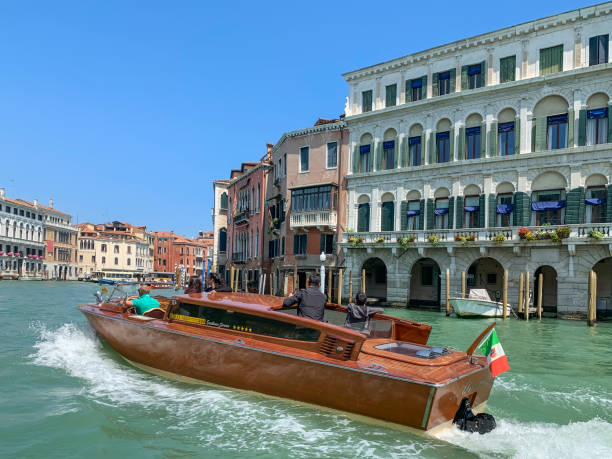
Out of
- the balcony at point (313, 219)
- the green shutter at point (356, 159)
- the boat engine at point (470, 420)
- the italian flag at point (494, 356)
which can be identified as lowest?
the boat engine at point (470, 420)

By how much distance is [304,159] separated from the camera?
29672mm

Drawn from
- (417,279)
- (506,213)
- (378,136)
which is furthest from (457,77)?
(417,279)

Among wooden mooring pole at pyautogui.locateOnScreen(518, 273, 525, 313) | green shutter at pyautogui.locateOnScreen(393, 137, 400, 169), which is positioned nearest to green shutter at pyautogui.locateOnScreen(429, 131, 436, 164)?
green shutter at pyautogui.locateOnScreen(393, 137, 400, 169)

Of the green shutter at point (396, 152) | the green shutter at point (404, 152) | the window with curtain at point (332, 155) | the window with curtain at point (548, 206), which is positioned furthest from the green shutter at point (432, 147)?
the window with curtain at point (332, 155)

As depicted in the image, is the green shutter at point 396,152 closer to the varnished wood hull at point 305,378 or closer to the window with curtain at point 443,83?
the window with curtain at point 443,83

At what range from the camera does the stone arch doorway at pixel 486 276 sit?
24.9 metres

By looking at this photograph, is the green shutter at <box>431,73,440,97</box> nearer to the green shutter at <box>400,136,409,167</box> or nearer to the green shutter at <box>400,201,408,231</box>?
the green shutter at <box>400,136,409,167</box>

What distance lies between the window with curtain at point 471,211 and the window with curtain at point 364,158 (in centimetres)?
567

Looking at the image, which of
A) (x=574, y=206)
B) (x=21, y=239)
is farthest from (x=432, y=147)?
(x=21, y=239)

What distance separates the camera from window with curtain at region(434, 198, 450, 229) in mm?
24578

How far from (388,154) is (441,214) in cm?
434

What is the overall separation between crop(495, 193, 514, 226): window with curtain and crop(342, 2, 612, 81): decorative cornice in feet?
22.1

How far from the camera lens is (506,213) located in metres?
22.7

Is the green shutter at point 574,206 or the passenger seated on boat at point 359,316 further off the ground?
the green shutter at point 574,206
